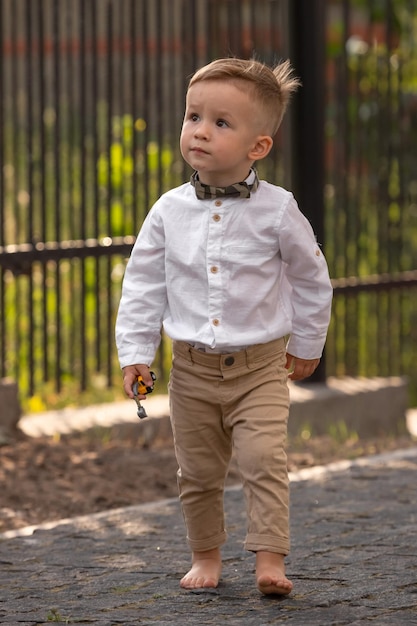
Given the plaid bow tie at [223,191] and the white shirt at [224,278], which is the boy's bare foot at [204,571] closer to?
the white shirt at [224,278]

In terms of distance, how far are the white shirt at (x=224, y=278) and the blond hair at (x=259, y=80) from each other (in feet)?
0.70

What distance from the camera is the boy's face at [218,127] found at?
3969 mm

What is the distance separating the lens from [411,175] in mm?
8430

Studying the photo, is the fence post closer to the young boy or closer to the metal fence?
the metal fence

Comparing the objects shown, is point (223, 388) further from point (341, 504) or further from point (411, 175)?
point (411, 175)

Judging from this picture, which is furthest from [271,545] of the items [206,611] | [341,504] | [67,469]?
[67,469]

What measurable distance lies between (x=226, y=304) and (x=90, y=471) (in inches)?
80.9

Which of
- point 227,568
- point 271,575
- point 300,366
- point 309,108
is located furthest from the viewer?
point 309,108

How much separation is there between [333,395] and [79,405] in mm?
1403

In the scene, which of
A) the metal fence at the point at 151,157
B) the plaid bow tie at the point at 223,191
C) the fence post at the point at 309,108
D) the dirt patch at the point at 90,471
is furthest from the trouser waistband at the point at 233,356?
the fence post at the point at 309,108

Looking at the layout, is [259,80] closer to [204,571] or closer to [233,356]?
[233,356]

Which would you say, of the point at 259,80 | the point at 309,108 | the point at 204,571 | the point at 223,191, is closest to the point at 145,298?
the point at 223,191

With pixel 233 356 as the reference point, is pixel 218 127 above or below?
above

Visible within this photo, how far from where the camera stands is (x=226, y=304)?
4012 millimetres
